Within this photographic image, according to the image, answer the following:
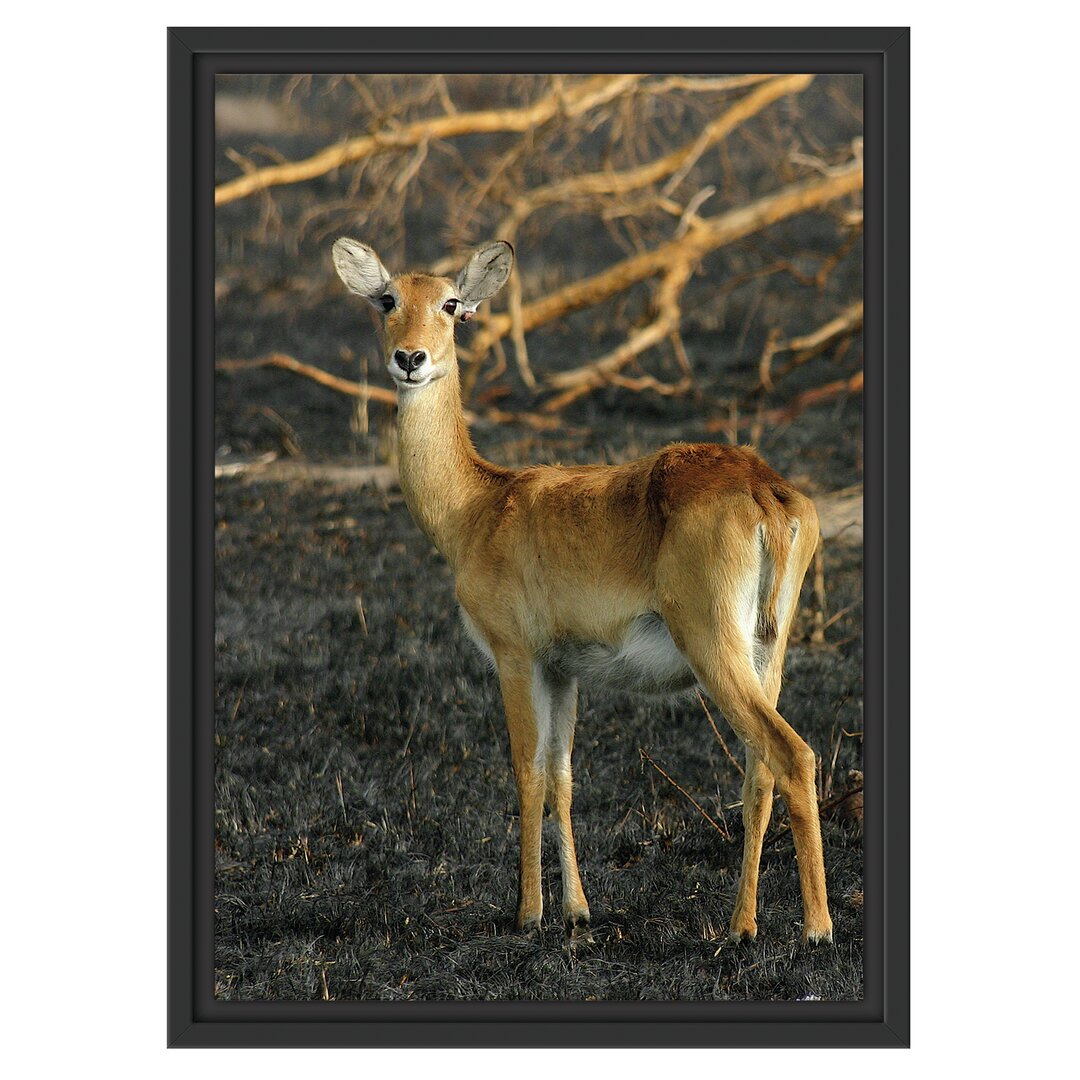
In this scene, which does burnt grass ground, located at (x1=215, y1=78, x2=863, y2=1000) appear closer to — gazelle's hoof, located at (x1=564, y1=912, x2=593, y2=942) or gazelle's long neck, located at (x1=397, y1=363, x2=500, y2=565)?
gazelle's hoof, located at (x1=564, y1=912, x2=593, y2=942)

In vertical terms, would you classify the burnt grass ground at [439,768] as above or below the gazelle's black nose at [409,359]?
below

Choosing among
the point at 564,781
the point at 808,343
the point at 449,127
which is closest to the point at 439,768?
the point at 564,781

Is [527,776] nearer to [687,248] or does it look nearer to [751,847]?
[751,847]

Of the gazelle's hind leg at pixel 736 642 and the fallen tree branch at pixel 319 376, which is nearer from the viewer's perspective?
the gazelle's hind leg at pixel 736 642

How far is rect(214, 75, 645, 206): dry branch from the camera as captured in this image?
9570mm

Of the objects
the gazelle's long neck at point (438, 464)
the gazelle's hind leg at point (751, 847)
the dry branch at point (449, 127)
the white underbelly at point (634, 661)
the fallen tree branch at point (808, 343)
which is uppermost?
the dry branch at point (449, 127)

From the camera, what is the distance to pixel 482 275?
575cm

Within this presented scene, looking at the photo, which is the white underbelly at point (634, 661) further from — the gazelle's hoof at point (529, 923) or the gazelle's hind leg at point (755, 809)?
the gazelle's hoof at point (529, 923)

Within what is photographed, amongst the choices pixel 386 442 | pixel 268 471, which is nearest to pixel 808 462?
pixel 386 442

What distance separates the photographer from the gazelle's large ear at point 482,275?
569 cm

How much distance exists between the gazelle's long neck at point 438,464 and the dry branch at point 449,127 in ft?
13.7
